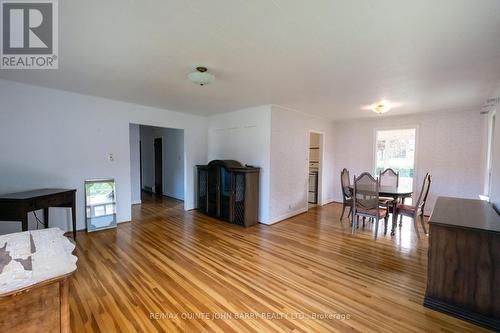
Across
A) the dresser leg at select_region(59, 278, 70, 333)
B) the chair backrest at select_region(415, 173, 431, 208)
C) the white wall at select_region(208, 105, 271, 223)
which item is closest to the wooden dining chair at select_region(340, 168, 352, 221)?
the chair backrest at select_region(415, 173, 431, 208)

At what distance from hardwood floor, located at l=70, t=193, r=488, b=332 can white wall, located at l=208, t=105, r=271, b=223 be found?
1128 mm

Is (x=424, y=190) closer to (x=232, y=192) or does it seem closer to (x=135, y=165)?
(x=232, y=192)

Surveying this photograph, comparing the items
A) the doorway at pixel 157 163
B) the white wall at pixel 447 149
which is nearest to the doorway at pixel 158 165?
the doorway at pixel 157 163

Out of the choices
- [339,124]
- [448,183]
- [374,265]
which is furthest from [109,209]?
[448,183]

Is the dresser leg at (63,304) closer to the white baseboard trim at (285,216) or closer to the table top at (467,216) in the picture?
the table top at (467,216)

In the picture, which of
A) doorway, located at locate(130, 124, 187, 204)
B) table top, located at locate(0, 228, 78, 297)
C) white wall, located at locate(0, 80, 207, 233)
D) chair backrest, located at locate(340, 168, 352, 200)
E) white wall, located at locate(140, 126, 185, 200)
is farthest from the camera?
white wall, located at locate(140, 126, 185, 200)

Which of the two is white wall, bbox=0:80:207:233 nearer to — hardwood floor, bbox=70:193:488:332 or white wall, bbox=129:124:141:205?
hardwood floor, bbox=70:193:488:332

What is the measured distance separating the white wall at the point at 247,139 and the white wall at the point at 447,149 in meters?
3.28

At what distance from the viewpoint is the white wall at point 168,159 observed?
21.1 ft

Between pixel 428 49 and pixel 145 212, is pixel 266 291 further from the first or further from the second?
pixel 145 212

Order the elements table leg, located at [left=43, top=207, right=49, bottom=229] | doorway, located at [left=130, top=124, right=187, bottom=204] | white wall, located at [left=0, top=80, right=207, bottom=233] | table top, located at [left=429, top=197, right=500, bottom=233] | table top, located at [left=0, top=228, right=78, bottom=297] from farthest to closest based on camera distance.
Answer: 1. doorway, located at [left=130, top=124, right=187, bottom=204]
2. table leg, located at [left=43, top=207, right=49, bottom=229]
3. white wall, located at [left=0, top=80, right=207, bottom=233]
4. table top, located at [left=429, top=197, right=500, bottom=233]
5. table top, located at [left=0, top=228, right=78, bottom=297]

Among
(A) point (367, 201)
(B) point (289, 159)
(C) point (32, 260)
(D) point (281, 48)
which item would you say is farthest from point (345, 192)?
(C) point (32, 260)

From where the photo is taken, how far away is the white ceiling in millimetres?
1532

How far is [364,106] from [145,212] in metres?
5.48
